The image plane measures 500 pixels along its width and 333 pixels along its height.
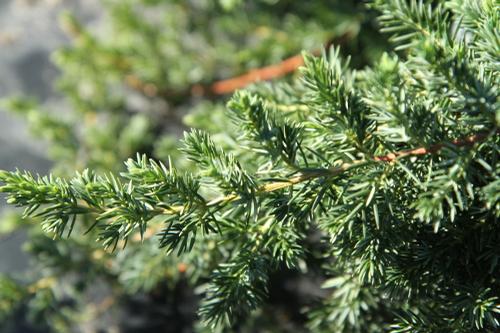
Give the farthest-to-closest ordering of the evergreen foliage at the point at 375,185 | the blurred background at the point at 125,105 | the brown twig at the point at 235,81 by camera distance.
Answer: the brown twig at the point at 235,81 → the blurred background at the point at 125,105 → the evergreen foliage at the point at 375,185

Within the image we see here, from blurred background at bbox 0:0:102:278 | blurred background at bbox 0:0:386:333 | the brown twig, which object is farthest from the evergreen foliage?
blurred background at bbox 0:0:102:278

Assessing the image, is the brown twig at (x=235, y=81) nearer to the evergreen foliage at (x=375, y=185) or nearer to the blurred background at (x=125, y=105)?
the blurred background at (x=125, y=105)

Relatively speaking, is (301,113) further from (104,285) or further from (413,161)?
(104,285)

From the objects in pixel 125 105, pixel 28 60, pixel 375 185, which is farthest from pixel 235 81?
pixel 375 185

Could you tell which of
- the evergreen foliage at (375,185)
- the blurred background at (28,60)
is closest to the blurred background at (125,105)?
the blurred background at (28,60)

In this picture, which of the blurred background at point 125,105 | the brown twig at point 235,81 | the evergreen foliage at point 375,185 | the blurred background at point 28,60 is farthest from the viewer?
the blurred background at point 28,60

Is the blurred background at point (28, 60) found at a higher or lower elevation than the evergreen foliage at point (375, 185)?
higher

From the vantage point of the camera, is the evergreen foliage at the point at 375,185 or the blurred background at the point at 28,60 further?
the blurred background at the point at 28,60
